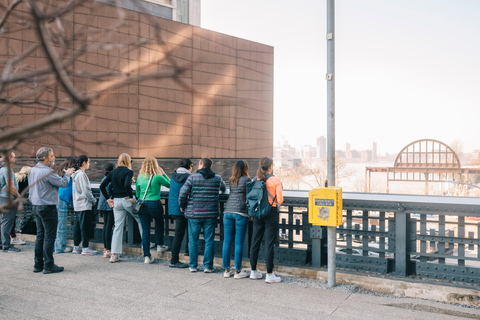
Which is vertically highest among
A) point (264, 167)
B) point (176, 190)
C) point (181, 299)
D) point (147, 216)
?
point (264, 167)

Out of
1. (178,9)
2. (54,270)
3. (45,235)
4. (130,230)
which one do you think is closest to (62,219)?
(130,230)

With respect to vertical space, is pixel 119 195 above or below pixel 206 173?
below

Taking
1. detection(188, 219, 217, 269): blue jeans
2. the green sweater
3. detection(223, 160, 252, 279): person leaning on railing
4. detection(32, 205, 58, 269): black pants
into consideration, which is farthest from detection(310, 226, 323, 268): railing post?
detection(32, 205, 58, 269): black pants

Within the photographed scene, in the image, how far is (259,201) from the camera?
680 cm

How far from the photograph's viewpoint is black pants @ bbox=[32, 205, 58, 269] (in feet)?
24.3

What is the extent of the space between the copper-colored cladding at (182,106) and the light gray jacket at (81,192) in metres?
18.7

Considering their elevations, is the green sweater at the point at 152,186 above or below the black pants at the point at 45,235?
above

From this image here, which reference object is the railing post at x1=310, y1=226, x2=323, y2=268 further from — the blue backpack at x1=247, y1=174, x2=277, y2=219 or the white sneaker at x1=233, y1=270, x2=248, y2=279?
the white sneaker at x1=233, y1=270, x2=248, y2=279

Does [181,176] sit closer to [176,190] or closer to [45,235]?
[176,190]

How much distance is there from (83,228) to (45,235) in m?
1.61

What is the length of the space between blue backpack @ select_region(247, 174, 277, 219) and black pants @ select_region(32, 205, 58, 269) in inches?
130

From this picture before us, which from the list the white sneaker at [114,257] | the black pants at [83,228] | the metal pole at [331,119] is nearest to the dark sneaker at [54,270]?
the white sneaker at [114,257]

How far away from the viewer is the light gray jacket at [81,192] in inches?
351

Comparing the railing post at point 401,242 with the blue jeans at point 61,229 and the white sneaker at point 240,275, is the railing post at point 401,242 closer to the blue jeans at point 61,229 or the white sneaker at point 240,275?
the white sneaker at point 240,275
